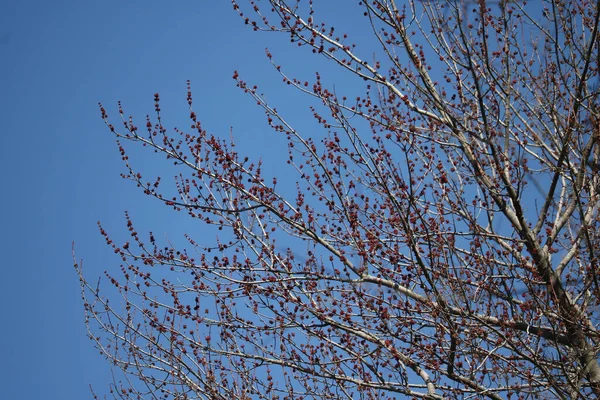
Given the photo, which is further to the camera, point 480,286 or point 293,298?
point 293,298

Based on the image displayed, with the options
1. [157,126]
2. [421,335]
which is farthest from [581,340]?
[157,126]

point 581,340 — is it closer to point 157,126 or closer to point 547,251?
point 547,251

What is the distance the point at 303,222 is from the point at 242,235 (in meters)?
0.74

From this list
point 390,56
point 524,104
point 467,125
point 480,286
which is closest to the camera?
point 480,286

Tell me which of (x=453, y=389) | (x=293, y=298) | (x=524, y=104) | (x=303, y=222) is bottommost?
(x=453, y=389)

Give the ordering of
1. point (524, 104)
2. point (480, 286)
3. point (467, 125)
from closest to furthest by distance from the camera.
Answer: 1. point (480, 286)
2. point (467, 125)
3. point (524, 104)

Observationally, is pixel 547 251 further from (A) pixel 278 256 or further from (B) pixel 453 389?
(A) pixel 278 256

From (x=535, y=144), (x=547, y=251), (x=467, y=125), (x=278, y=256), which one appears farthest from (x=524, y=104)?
(x=278, y=256)

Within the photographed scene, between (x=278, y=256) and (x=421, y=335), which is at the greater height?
(x=278, y=256)

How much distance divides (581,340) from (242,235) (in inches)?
116

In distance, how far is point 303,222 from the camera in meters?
5.66

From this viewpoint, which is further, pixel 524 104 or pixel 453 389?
pixel 524 104

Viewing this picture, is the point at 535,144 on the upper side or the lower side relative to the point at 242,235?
upper

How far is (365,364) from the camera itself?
5543 millimetres
